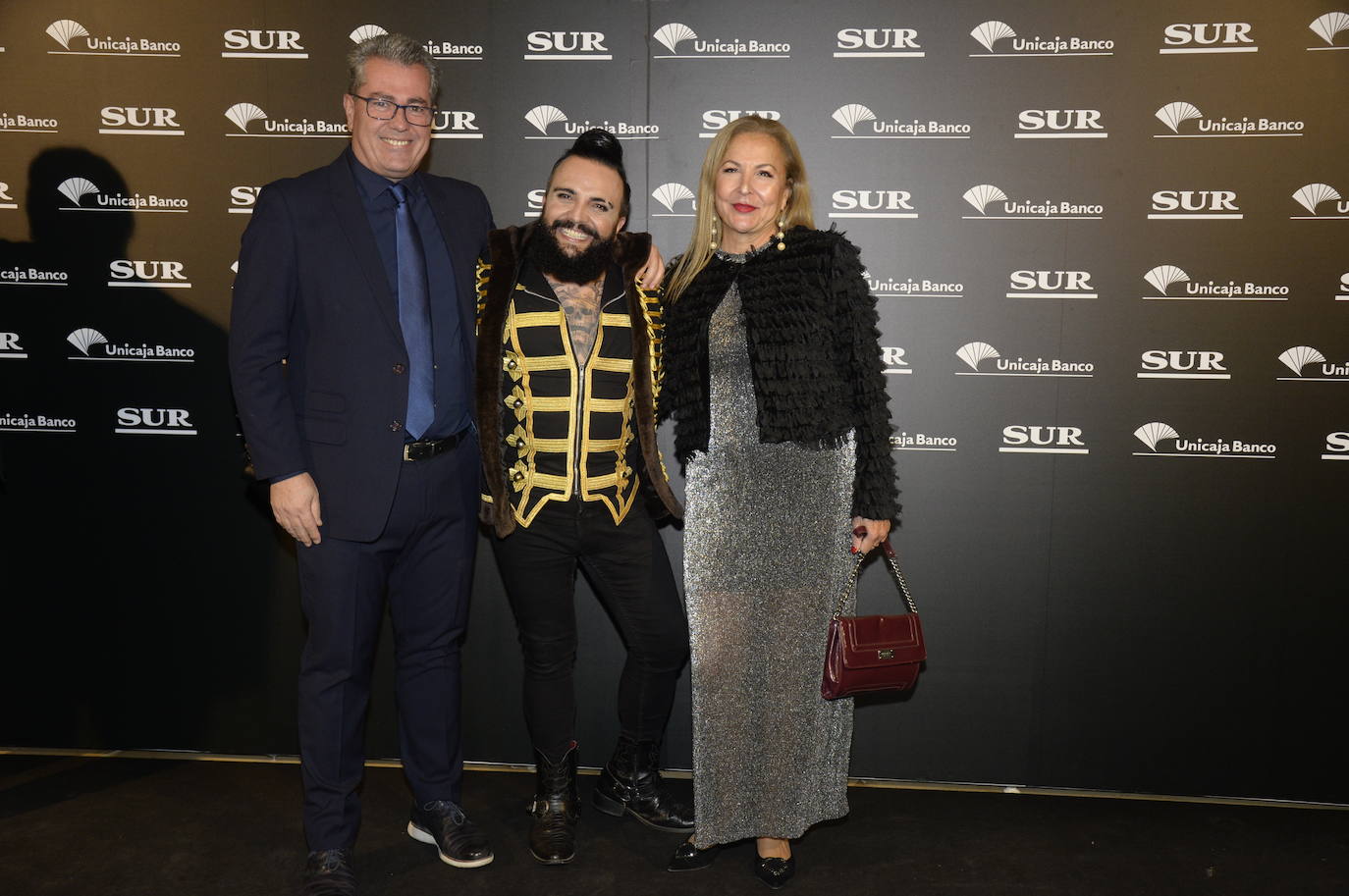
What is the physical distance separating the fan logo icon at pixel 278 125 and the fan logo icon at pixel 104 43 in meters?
0.27

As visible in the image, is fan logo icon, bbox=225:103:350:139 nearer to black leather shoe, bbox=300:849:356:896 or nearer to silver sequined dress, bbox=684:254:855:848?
silver sequined dress, bbox=684:254:855:848

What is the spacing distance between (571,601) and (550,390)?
629 mm

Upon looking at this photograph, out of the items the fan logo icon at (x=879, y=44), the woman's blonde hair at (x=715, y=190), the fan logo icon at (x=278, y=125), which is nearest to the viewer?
the woman's blonde hair at (x=715, y=190)

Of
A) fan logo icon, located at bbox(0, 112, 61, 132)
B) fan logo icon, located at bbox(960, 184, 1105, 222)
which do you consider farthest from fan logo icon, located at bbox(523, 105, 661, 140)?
fan logo icon, located at bbox(0, 112, 61, 132)

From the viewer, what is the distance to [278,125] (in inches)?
127

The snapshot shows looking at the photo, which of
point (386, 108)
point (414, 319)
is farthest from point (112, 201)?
point (414, 319)

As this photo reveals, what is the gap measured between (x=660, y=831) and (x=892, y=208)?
84.0 inches

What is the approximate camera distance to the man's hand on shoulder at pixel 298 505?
2.45 metres

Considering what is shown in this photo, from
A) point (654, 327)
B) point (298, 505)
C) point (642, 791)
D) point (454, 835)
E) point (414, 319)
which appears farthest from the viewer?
point (642, 791)

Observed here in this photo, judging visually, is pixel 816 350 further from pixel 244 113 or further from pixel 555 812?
pixel 244 113

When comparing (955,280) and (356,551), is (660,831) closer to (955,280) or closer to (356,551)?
(356,551)

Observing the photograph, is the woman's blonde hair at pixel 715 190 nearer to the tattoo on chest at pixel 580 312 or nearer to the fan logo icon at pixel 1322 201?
the tattoo on chest at pixel 580 312

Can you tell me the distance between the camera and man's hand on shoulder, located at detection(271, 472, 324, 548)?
2451mm

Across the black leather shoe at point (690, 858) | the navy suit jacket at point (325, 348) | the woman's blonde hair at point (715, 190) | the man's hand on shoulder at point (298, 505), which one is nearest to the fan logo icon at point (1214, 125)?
the woman's blonde hair at point (715, 190)
